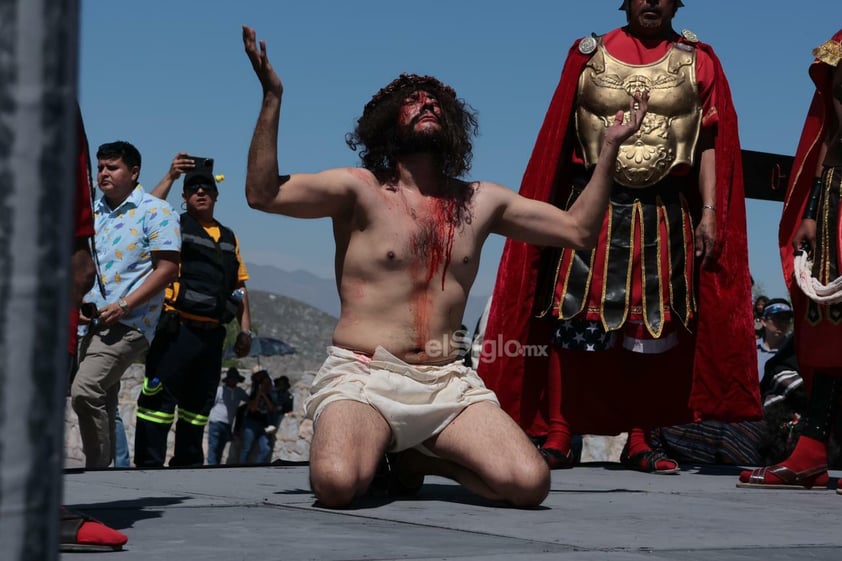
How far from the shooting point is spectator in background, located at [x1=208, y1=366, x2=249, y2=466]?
10.3 m

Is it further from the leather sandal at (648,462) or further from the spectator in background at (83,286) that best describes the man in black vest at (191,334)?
the spectator in background at (83,286)

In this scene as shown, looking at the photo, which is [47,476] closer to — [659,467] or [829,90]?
[829,90]

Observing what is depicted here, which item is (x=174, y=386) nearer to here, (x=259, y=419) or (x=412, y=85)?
(x=412, y=85)

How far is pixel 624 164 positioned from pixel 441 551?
2929 millimetres

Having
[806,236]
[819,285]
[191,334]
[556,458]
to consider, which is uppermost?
[806,236]

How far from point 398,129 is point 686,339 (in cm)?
215

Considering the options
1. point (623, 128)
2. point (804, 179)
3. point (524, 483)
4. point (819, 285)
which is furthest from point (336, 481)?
point (804, 179)

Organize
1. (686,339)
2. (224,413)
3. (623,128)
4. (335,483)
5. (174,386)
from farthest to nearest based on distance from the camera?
1. (224,413)
2. (174,386)
3. (686,339)
4. (623,128)
5. (335,483)

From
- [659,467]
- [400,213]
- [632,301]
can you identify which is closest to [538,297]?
[632,301]

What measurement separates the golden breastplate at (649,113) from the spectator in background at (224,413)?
18.8 feet

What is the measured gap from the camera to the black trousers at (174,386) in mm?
6246

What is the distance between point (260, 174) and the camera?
3582 millimetres

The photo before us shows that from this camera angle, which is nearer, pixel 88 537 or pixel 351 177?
pixel 88 537

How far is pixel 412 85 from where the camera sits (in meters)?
4.09
